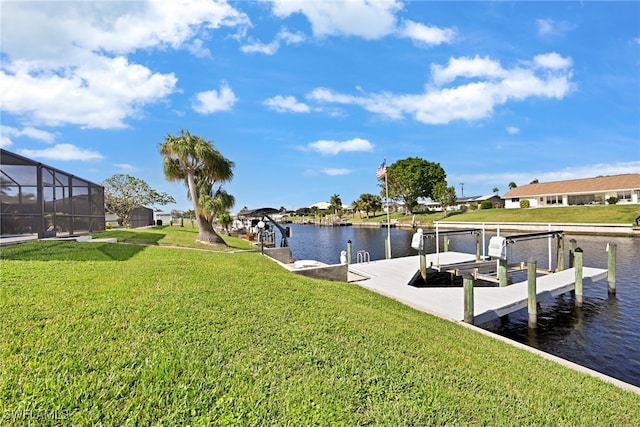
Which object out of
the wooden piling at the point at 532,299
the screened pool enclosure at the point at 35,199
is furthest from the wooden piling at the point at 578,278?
the screened pool enclosure at the point at 35,199

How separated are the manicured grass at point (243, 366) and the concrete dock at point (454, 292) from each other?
2.42 m

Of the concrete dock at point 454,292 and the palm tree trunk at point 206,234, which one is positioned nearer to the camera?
the concrete dock at point 454,292

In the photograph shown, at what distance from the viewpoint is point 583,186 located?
5072 cm

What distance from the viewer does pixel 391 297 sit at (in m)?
9.61

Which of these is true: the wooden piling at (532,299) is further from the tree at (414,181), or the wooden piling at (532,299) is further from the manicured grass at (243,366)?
the tree at (414,181)

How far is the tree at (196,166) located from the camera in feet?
56.4

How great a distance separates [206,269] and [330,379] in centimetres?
517

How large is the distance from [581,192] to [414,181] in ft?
96.9

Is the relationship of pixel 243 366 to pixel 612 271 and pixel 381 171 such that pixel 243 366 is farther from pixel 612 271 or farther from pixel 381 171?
pixel 381 171

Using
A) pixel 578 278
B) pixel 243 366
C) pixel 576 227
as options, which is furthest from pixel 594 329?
pixel 576 227

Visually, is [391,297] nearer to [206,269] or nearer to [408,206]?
[206,269]

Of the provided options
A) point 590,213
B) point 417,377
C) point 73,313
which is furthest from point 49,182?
point 590,213

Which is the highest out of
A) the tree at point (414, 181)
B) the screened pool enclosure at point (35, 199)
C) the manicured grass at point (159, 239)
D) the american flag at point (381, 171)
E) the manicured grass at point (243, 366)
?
the tree at point (414, 181)

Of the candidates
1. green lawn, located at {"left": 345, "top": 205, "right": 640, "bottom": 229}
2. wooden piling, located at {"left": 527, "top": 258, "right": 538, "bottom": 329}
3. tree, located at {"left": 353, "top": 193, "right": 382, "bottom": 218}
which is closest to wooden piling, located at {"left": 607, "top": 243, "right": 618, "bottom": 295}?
wooden piling, located at {"left": 527, "top": 258, "right": 538, "bottom": 329}
